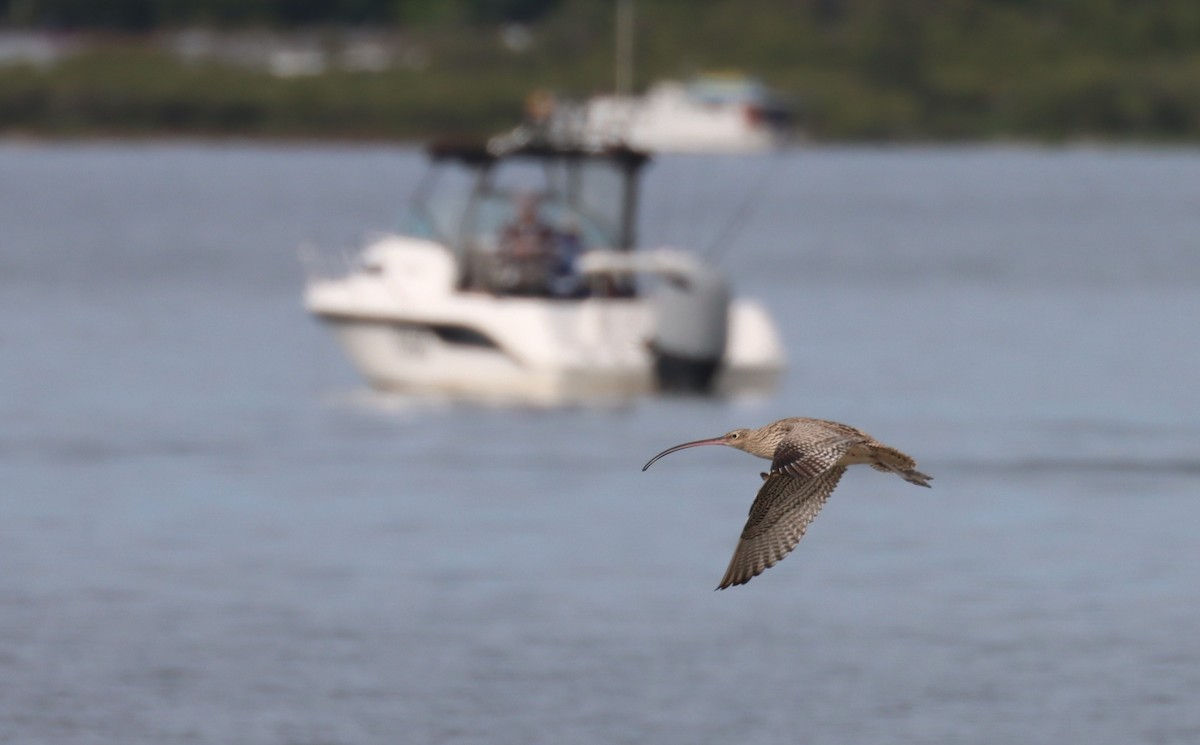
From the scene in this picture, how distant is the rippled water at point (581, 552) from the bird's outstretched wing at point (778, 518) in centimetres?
389

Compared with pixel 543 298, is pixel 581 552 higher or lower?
lower

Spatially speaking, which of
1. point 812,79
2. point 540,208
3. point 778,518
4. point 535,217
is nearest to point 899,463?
point 778,518

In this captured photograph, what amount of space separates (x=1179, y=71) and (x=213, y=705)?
10647cm

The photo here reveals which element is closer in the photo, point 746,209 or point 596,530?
point 596,530

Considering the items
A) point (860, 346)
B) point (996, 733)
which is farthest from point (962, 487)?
point (860, 346)

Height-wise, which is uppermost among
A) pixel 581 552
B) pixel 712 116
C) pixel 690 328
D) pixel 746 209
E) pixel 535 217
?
pixel 712 116

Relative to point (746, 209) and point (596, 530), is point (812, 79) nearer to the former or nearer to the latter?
point (746, 209)

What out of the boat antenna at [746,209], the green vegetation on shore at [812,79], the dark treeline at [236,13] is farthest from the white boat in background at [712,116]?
the dark treeline at [236,13]

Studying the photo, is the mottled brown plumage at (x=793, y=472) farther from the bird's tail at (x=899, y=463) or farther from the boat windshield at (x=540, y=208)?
the boat windshield at (x=540, y=208)

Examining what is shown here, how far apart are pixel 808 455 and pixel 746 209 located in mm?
83520

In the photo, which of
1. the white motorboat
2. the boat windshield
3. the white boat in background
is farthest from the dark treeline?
the white motorboat

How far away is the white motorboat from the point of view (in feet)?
83.9

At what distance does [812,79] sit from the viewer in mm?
130750

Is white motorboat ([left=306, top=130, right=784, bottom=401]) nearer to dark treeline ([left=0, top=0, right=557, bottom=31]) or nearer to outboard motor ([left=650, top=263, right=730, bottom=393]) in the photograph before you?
outboard motor ([left=650, top=263, right=730, bottom=393])
